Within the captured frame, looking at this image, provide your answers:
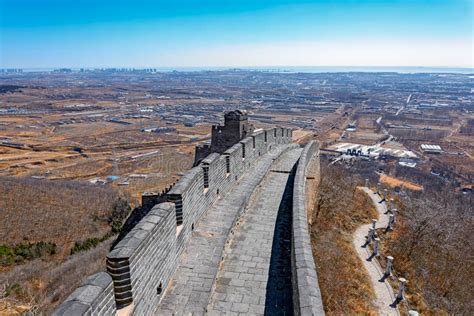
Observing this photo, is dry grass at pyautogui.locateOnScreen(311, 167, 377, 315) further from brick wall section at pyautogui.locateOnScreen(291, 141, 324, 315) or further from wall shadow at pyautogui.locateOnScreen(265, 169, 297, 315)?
brick wall section at pyautogui.locateOnScreen(291, 141, 324, 315)

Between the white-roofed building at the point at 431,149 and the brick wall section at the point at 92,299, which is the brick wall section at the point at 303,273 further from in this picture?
the white-roofed building at the point at 431,149

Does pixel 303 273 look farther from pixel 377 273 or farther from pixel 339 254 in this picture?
pixel 377 273

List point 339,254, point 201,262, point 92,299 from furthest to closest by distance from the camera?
point 339,254 < point 201,262 < point 92,299

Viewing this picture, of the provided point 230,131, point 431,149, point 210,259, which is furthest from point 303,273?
point 431,149

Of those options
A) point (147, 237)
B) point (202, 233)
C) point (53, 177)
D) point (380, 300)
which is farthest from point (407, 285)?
point (53, 177)

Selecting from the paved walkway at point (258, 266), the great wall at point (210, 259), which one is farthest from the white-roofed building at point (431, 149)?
the paved walkway at point (258, 266)

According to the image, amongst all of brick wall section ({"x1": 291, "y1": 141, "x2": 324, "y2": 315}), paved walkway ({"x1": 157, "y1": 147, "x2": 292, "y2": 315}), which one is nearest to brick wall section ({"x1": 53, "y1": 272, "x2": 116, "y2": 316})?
paved walkway ({"x1": 157, "y1": 147, "x2": 292, "y2": 315})

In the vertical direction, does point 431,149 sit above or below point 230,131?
below
